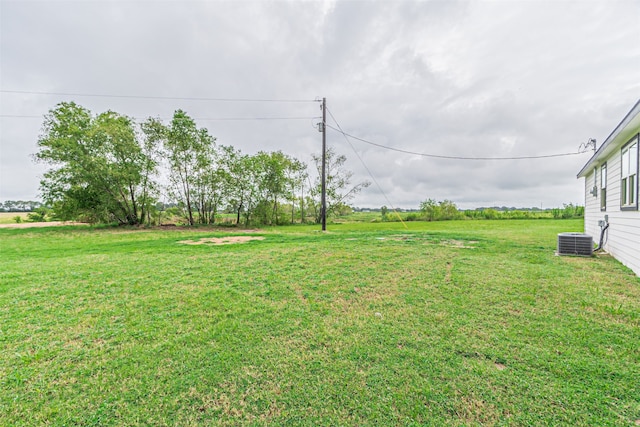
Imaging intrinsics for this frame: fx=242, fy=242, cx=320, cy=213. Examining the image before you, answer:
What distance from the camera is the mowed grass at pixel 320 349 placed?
144cm

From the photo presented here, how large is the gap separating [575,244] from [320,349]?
717 cm

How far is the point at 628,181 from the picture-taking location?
191 inches

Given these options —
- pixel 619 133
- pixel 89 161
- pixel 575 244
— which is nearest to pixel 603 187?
pixel 575 244

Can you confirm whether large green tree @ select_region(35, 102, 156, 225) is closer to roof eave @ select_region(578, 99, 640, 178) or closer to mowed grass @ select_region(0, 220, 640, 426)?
mowed grass @ select_region(0, 220, 640, 426)

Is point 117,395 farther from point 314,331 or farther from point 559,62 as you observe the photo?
point 559,62

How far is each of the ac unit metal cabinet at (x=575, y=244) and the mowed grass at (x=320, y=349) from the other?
6.12ft

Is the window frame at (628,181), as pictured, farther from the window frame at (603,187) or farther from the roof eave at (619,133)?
the window frame at (603,187)

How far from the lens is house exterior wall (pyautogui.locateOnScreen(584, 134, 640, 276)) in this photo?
4.43m

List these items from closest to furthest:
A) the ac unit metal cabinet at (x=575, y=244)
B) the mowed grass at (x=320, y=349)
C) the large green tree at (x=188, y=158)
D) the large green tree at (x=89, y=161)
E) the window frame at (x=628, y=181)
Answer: the mowed grass at (x=320, y=349)
the window frame at (x=628, y=181)
the ac unit metal cabinet at (x=575, y=244)
the large green tree at (x=89, y=161)
the large green tree at (x=188, y=158)

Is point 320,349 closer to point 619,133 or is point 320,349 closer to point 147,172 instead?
point 619,133

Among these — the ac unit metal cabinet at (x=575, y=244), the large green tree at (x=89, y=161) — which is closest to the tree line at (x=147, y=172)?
the large green tree at (x=89, y=161)

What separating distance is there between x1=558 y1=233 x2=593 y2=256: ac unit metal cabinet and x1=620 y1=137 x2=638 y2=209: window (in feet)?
3.25

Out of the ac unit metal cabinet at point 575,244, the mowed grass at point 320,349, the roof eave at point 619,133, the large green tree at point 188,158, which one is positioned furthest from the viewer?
the large green tree at point 188,158

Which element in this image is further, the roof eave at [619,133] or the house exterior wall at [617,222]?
the house exterior wall at [617,222]
